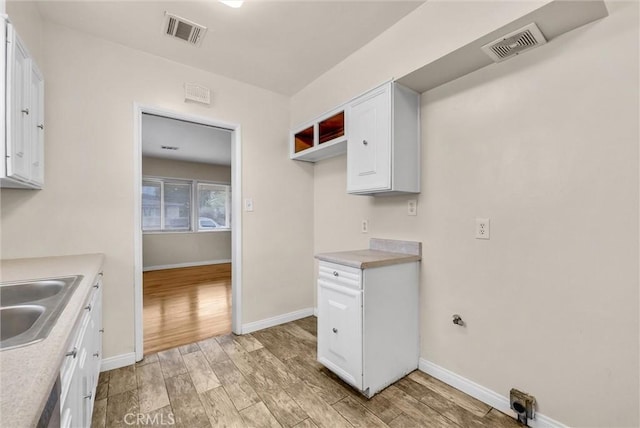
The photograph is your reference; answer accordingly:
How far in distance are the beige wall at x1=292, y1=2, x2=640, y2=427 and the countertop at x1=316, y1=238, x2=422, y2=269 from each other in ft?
0.30

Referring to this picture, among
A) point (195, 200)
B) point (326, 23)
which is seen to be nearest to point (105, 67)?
point (326, 23)

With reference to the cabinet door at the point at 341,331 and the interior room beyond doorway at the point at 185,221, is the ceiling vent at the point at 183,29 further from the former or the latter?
the cabinet door at the point at 341,331

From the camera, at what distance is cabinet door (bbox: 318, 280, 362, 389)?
1.89 metres

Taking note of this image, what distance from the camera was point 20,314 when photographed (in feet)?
3.39

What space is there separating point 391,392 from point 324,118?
2.26 metres

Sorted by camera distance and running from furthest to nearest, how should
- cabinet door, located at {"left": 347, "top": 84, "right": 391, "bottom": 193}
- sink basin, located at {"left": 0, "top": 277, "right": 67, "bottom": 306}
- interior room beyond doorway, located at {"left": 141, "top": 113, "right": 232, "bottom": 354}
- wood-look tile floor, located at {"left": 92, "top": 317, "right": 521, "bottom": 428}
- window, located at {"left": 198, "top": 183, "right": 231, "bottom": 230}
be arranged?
1. window, located at {"left": 198, "top": 183, "right": 231, "bottom": 230}
2. interior room beyond doorway, located at {"left": 141, "top": 113, "right": 232, "bottom": 354}
3. cabinet door, located at {"left": 347, "top": 84, "right": 391, "bottom": 193}
4. wood-look tile floor, located at {"left": 92, "top": 317, "right": 521, "bottom": 428}
5. sink basin, located at {"left": 0, "top": 277, "right": 67, "bottom": 306}

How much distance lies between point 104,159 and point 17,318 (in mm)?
1591

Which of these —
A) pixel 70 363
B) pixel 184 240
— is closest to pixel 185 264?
pixel 184 240

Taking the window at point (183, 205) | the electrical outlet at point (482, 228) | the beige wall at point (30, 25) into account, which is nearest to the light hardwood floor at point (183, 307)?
the window at point (183, 205)

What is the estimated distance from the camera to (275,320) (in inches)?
123

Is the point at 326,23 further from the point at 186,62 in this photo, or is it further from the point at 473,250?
the point at 473,250

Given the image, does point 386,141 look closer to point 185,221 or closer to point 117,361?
point 117,361

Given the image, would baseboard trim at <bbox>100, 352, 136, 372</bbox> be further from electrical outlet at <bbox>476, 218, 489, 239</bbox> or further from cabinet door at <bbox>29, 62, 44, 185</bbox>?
electrical outlet at <bbox>476, 218, 489, 239</bbox>

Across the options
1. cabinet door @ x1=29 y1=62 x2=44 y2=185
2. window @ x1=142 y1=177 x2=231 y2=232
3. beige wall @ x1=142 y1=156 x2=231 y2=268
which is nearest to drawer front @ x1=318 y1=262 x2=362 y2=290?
cabinet door @ x1=29 y1=62 x2=44 y2=185
